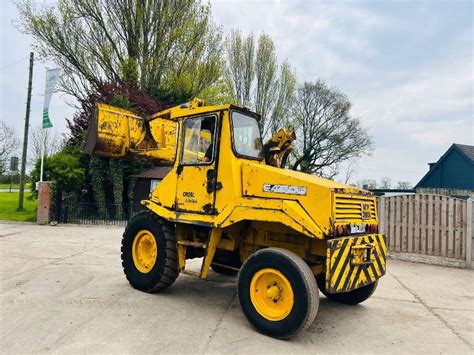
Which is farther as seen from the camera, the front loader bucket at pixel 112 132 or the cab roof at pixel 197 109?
the front loader bucket at pixel 112 132

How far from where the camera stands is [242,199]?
16.4 feet

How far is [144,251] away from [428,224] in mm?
7367

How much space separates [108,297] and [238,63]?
2927 cm

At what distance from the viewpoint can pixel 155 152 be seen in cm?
666

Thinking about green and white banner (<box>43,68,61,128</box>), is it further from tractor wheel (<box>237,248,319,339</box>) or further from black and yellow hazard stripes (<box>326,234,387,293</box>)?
black and yellow hazard stripes (<box>326,234,387,293</box>)

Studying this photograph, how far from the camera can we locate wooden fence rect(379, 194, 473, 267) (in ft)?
30.6

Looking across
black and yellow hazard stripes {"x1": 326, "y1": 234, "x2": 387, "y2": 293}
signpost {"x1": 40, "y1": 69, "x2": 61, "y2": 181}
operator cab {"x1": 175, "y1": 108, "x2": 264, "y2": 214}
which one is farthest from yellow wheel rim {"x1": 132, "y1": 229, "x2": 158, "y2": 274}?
signpost {"x1": 40, "y1": 69, "x2": 61, "y2": 181}

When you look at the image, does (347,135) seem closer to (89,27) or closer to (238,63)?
(238,63)

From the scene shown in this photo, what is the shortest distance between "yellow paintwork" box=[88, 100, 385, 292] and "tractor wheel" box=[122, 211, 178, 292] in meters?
0.17

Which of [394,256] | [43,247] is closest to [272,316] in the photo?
[394,256]

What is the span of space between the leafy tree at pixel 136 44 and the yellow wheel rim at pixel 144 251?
15.5 meters

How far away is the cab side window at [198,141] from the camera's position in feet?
18.1

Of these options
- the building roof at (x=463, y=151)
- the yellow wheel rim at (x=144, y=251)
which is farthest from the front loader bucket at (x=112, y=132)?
the building roof at (x=463, y=151)

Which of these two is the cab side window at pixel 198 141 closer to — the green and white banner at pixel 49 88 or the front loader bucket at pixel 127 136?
the front loader bucket at pixel 127 136
